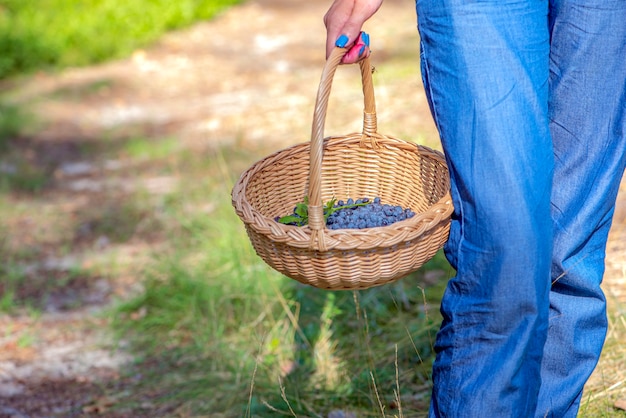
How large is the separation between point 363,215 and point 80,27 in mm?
5472

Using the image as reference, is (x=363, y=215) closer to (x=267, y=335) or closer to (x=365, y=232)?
(x=365, y=232)

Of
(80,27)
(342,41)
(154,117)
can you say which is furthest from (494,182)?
(80,27)

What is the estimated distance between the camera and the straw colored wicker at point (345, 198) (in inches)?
61.4

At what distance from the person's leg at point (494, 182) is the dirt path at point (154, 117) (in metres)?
1.45

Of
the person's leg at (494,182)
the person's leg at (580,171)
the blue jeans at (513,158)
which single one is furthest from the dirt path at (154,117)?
the person's leg at (494,182)

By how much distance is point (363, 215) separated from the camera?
5.90 feet

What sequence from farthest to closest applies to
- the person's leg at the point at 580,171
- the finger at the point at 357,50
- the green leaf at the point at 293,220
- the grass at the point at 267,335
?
the grass at the point at 267,335
the green leaf at the point at 293,220
the finger at the point at 357,50
the person's leg at the point at 580,171

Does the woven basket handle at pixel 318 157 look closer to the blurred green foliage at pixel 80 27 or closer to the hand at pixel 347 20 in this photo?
the hand at pixel 347 20

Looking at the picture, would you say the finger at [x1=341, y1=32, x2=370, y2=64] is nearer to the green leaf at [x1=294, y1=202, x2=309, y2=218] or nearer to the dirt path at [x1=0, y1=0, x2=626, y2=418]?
the green leaf at [x1=294, y1=202, x2=309, y2=218]

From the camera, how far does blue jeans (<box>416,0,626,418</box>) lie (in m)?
1.35

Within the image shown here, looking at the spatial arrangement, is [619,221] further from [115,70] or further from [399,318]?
[115,70]

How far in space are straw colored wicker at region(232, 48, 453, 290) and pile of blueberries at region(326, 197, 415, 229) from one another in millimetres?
94

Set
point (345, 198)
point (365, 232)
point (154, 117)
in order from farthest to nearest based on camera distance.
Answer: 1. point (154, 117)
2. point (345, 198)
3. point (365, 232)

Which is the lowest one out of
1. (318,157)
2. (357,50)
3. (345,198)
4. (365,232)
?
(345,198)
